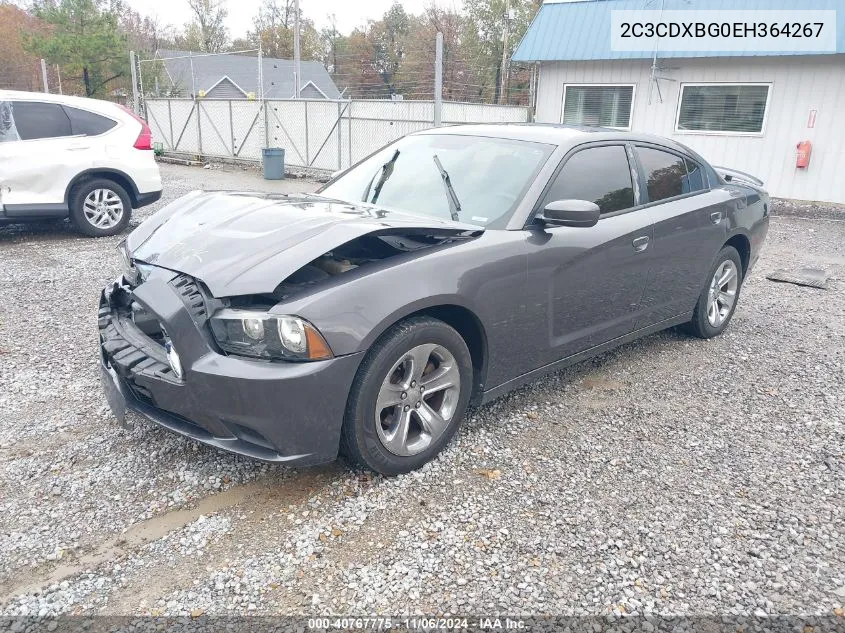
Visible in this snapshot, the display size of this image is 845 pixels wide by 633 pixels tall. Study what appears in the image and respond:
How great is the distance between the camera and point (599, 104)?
14102 mm

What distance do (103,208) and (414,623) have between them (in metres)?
7.57

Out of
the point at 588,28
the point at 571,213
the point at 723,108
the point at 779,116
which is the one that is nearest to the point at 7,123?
the point at 571,213

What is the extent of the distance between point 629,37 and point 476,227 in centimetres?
1182

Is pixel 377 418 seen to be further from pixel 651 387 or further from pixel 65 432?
pixel 651 387

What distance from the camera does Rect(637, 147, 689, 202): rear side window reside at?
4.29 meters

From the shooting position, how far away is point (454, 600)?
2.29 metres

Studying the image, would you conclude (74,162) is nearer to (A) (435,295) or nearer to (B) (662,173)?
(A) (435,295)

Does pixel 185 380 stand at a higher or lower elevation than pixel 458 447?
higher

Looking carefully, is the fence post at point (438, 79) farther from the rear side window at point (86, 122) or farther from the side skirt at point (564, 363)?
the side skirt at point (564, 363)

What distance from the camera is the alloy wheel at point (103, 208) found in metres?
8.00

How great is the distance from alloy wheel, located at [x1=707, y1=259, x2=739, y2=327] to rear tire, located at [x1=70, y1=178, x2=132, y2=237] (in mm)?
7065

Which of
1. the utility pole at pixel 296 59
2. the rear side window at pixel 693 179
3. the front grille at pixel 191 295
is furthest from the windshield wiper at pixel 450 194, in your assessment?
the utility pole at pixel 296 59

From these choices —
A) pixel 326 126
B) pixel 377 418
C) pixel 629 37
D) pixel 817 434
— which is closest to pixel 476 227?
pixel 377 418

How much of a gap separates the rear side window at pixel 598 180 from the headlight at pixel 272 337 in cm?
162
